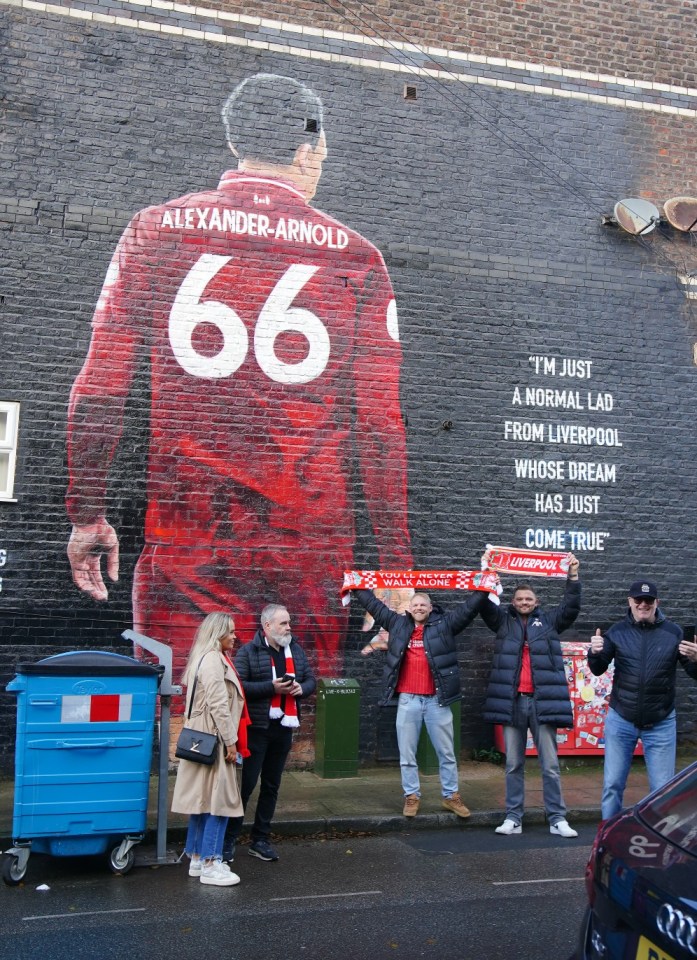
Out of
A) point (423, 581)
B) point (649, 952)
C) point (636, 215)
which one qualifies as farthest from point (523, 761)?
point (636, 215)

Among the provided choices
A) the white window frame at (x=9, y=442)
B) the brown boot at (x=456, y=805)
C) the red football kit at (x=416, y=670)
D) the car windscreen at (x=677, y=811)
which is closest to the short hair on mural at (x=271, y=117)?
the white window frame at (x=9, y=442)

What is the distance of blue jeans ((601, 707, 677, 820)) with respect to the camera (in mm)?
6691

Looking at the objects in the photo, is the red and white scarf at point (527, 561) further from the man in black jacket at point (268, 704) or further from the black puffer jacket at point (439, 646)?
the man in black jacket at point (268, 704)

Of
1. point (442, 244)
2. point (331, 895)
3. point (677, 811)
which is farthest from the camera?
point (442, 244)

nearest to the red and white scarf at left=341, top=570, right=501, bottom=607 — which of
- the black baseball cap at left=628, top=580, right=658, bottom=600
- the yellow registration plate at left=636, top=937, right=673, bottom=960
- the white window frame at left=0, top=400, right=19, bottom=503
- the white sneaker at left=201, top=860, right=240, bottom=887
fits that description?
the black baseball cap at left=628, top=580, right=658, bottom=600

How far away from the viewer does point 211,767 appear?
611 centimetres

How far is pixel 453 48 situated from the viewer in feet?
35.2

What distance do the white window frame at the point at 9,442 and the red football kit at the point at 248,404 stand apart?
21.9 inches

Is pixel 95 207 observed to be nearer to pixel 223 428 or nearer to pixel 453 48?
pixel 223 428

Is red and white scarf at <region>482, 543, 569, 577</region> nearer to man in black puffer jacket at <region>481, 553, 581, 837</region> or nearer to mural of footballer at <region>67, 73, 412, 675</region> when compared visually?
man in black puffer jacket at <region>481, 553, 581, 837</region>

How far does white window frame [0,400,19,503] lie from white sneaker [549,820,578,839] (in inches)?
225

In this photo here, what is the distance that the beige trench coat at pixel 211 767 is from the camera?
602 centimetres

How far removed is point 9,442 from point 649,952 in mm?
7738

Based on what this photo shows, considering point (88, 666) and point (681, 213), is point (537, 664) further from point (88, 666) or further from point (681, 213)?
point (681, 213)
